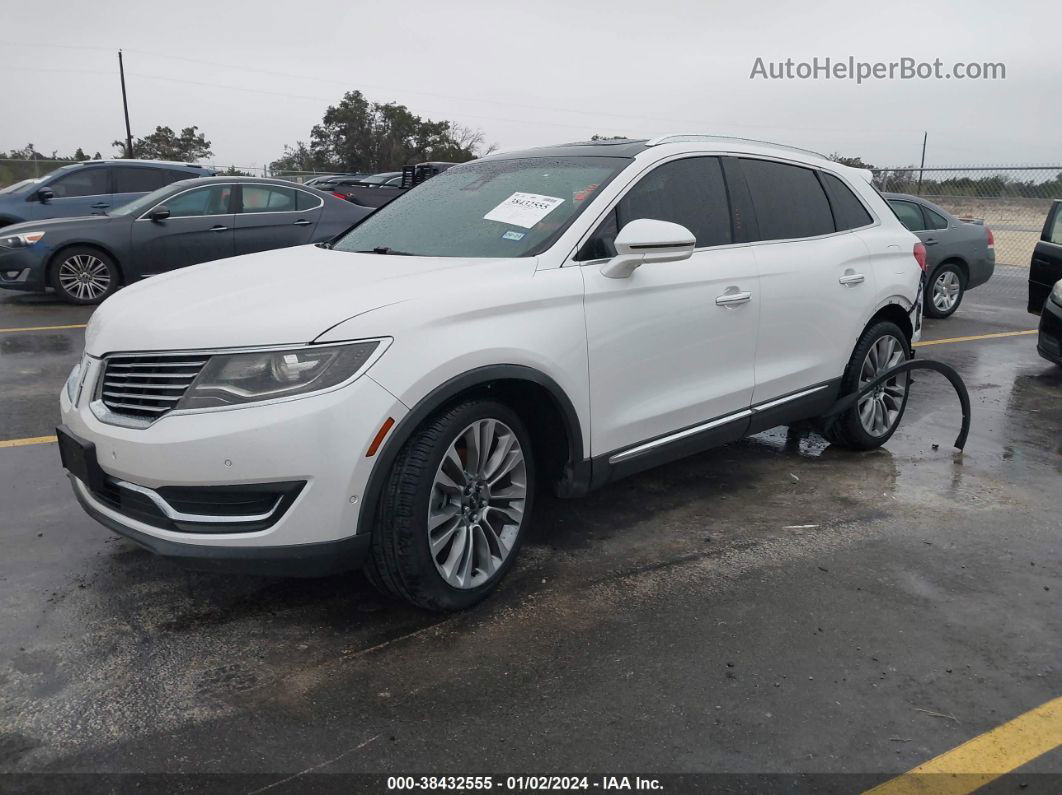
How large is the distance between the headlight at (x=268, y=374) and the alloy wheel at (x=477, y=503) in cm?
53

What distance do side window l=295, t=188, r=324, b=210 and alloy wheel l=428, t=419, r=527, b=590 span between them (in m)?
8.76

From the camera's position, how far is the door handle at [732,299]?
418cm

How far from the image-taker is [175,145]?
50.7 meters

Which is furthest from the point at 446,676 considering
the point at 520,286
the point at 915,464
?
the point at 915,464

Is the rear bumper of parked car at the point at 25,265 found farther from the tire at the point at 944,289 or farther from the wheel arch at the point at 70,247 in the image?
the tire at the point at 944,289

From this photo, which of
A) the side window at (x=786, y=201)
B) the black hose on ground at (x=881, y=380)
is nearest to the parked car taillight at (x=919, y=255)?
the black hose on ground at (x=881, y=380)

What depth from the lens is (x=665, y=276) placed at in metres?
3.92

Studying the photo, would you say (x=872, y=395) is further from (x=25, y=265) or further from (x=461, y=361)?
(x=25, y=265)

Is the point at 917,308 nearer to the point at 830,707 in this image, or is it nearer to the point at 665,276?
the point at 665,276

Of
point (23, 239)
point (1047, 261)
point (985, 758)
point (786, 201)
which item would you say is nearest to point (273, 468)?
point (985, 758)

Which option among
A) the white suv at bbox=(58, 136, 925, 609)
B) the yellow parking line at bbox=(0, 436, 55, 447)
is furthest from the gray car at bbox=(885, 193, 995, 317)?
the yellow parking line at bbox=(0, 436, 55, 447)

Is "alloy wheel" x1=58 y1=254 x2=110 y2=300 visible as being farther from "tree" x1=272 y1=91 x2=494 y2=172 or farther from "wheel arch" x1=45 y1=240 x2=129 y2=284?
"tree" x1=272 y1=91 x2=494 y2=172

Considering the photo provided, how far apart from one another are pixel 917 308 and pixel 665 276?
101 inches

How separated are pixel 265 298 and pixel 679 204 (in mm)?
2013
